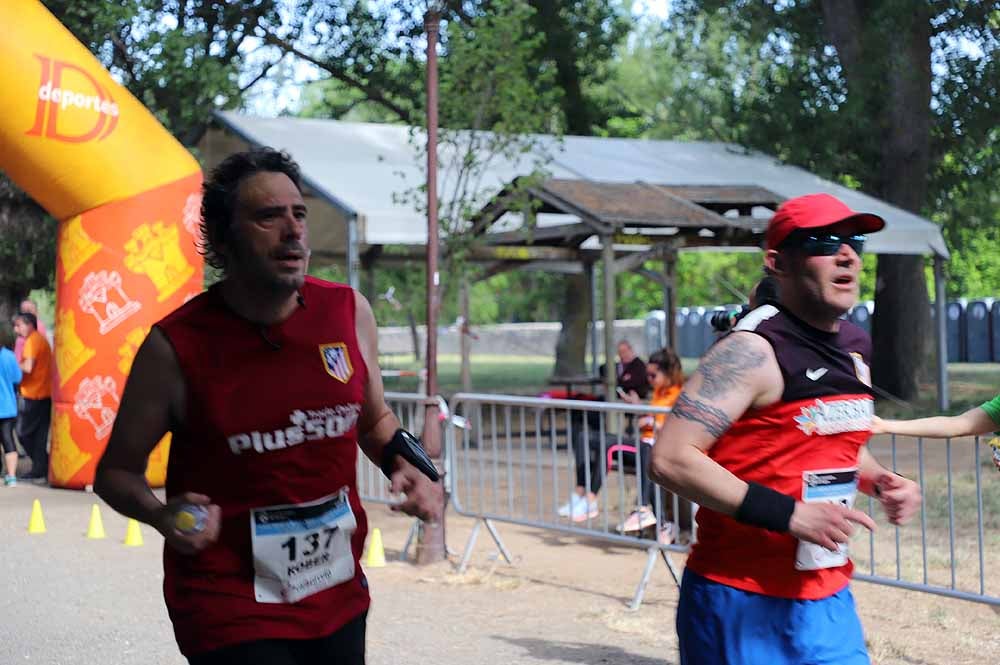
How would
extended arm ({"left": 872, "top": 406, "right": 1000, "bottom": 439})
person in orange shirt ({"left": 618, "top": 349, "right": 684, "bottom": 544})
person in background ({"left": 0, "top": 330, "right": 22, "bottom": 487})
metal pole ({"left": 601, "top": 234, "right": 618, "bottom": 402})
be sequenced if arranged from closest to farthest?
extended arm ({"left": 872, "top": 406, "right": 1000, "bottom": 439}) < person in orange shirt ({"left": 618, "top": 349, "right": 684, "bottom": 544}) < person in background ({"left": 0, "top": 330, "right": 22, "bottom": 487}) < metal pole ({"left": 601, "top": 234, "right": 618, "bottom": 402})

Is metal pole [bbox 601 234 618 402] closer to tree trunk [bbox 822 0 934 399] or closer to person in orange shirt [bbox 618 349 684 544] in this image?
person in orange shirt [bbox 618 349 684 544]

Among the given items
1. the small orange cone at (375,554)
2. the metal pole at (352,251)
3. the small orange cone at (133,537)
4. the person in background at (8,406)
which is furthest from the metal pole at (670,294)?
the small orange cone at (133,537)

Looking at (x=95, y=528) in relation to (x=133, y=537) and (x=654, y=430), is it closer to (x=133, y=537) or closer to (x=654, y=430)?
(x=133, y=537)

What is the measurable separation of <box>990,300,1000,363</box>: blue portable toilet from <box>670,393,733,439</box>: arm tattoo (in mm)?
36741

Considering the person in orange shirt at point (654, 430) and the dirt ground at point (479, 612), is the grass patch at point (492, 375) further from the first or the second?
the dirt ground at point (479, 612)

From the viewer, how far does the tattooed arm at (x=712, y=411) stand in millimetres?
2852

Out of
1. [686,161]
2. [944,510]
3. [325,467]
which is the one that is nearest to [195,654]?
[325,467]

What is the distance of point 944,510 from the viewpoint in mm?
10500

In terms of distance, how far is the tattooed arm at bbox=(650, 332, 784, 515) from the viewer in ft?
9.36

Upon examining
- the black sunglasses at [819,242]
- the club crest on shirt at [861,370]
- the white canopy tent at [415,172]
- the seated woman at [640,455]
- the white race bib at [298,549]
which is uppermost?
the white canopy tent at [415,172]

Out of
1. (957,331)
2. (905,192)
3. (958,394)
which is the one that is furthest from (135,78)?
(957,331)

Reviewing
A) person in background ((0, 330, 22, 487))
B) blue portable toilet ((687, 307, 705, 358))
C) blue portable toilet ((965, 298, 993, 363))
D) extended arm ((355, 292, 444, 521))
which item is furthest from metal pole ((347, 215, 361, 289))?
blue portable toilet ((687, 307, 705, 358))

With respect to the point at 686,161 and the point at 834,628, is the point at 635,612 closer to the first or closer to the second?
the point at 834,628

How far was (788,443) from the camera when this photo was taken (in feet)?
9.79
